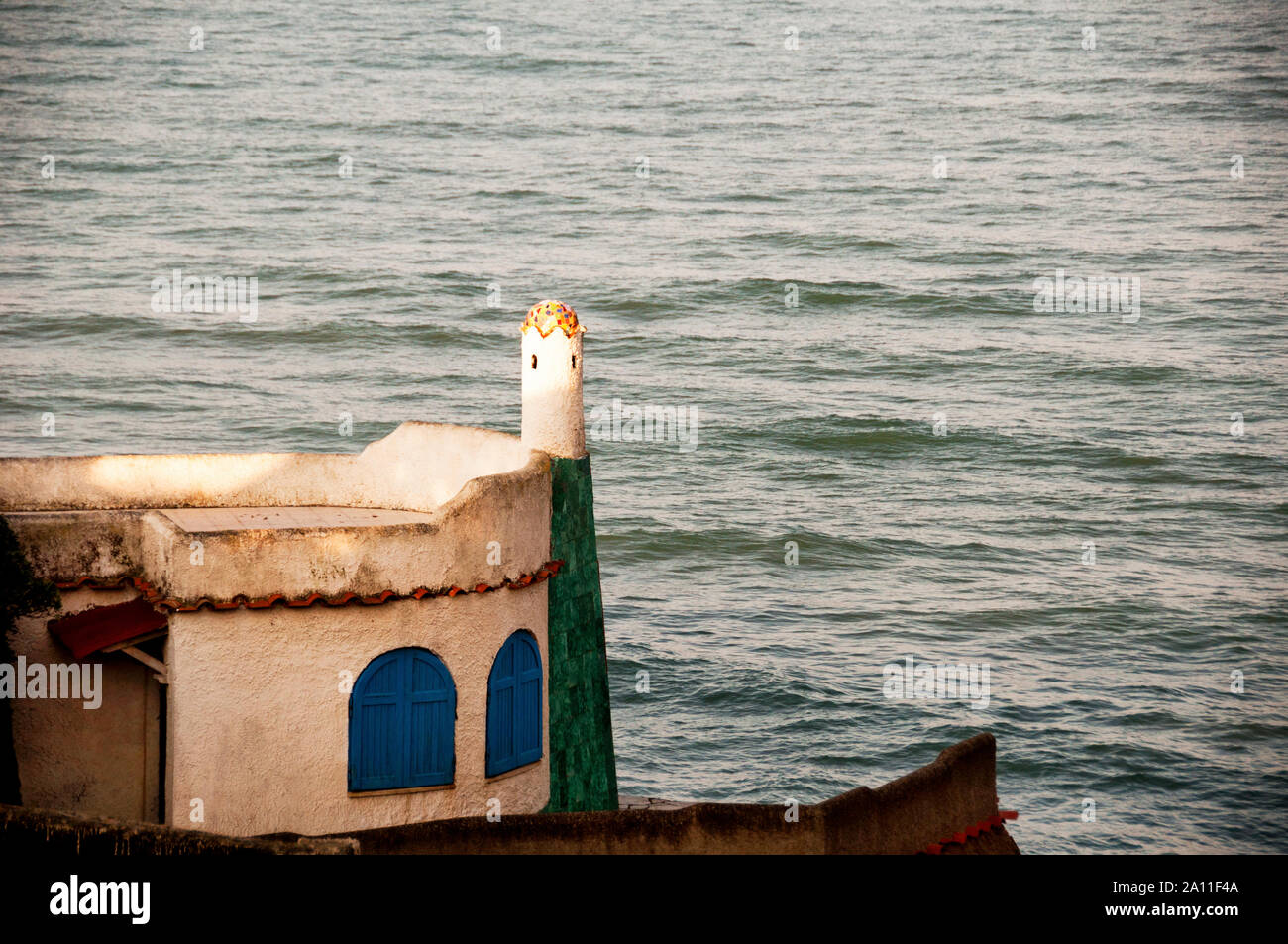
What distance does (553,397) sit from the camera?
718 inches

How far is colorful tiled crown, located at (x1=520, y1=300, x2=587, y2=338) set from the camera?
Result: 1823 centimetres

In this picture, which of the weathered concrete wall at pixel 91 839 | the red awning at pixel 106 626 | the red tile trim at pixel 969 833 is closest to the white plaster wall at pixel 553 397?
the red awning at pixel 106 626

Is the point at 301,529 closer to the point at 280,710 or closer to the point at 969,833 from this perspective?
the point at 280,710

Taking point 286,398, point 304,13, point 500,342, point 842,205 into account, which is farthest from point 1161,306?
point 304,13

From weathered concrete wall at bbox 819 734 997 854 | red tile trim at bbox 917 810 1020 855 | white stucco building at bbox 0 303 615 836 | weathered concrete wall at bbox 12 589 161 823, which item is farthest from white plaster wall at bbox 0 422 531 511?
red tile trim at bbox 917 810 1020 855

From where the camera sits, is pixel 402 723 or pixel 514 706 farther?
pixel 514 706

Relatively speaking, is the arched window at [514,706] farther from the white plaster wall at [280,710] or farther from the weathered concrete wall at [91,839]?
the weathered concrete wall at [91,839]

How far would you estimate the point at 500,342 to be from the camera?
7281 cm

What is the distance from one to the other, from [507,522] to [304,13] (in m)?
91.8

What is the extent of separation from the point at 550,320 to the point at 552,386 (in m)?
0.71

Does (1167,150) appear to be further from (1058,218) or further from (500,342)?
(500,342)

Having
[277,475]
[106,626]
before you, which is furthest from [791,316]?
[106,626]

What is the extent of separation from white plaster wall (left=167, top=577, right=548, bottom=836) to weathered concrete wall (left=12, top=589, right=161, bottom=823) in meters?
0.65

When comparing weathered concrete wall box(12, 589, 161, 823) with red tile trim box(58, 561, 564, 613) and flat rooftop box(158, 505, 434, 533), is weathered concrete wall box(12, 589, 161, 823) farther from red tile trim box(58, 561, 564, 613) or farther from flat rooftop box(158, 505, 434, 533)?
flat rooftop box(158, 505, 434, 533)
